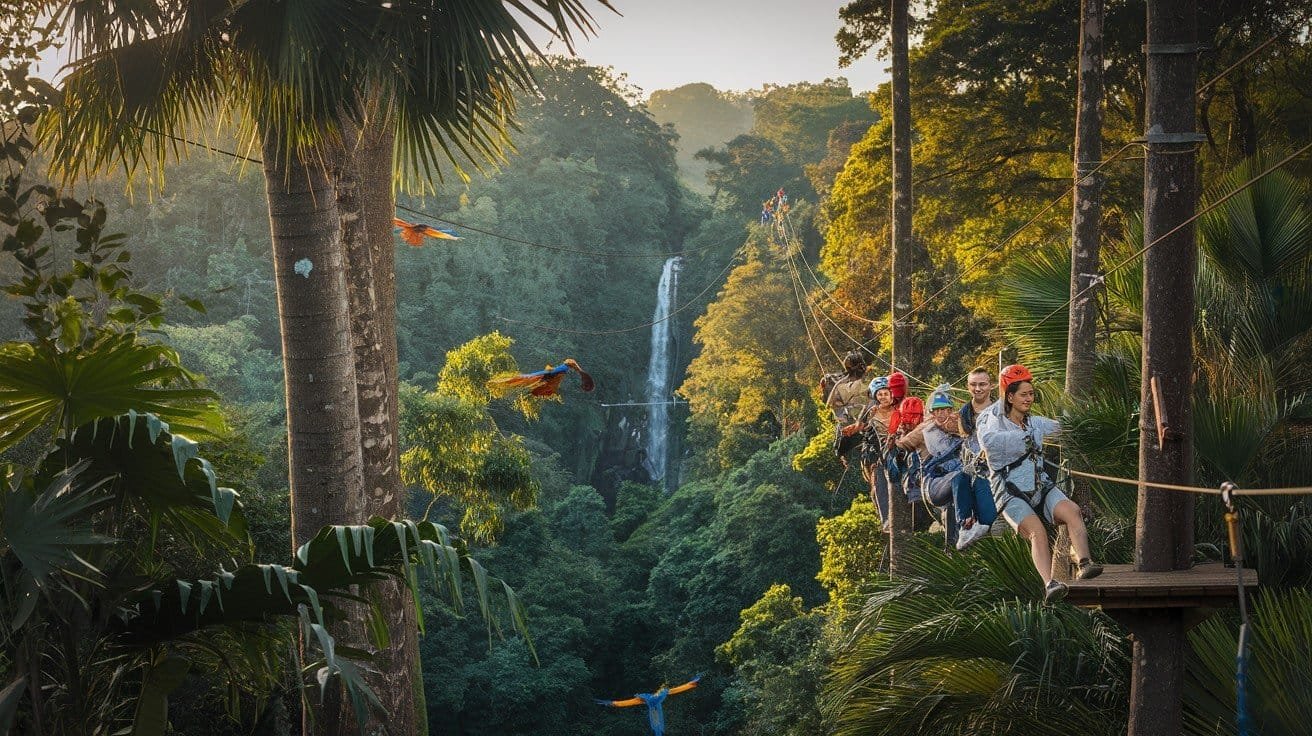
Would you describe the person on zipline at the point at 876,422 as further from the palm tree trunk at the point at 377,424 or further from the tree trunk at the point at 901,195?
the palm tree trunk at the point at 377,424

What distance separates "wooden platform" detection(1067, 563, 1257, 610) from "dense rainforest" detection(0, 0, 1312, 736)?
0.32 meters

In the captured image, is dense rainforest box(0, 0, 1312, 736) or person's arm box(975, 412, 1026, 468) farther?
dense rainforest box(0, 0, 1312, 736)

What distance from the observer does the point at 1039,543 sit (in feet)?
23.8

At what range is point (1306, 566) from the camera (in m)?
7.82

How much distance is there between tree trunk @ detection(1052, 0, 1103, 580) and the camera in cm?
1059

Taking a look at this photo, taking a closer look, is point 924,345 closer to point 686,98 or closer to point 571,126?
point 571,126

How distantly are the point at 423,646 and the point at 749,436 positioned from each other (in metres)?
15.4

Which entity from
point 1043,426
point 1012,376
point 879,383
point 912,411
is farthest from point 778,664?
point 1012,376

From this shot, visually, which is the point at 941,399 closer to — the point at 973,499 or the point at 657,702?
the point at 973,499

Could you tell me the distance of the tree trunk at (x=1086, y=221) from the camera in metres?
10.6

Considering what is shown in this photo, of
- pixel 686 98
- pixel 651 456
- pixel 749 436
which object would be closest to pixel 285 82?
pixel 749 436

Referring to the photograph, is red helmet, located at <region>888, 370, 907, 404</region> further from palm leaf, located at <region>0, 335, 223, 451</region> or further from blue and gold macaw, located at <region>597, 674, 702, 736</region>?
blue and gold macaw, located at <region>597, 674, 702, 736</region>

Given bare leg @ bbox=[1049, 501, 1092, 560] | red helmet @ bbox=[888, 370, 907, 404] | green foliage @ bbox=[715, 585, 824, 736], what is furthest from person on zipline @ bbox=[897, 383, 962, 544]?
green foliage @ bbox=[715, 585, 824, 736]

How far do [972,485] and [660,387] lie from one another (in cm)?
4861
